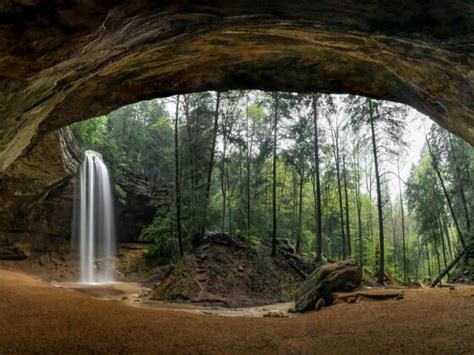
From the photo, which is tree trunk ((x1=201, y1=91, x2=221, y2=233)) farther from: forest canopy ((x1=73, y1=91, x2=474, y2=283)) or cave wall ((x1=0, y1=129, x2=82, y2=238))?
cave wall ((x1=0, y1=129, x2=82, y2=238))

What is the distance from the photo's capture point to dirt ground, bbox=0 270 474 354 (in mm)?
5141

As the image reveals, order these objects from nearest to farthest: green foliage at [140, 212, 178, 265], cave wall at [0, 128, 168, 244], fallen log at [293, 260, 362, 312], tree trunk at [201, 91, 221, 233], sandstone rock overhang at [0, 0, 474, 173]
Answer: sandstone rock overhang at [0, 0, 474, 173], fallen log at [293, 260, 362, 312], cave wall at [0, 128, 168, 244], tree trunk at [201, 91, 221, 233], green foliage at [140, 212, 178, 265]

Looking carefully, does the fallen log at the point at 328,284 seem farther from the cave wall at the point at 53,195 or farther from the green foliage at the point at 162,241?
the cave wall at the point at 53,195

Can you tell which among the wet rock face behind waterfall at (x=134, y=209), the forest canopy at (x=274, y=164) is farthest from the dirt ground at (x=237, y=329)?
the wet rock face behind waterfall at (x=134, y=209)

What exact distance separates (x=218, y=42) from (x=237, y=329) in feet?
19.4

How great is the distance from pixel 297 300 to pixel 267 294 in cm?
452

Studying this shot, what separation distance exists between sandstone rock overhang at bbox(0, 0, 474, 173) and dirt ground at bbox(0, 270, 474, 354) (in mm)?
3529

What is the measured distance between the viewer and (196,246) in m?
17.1

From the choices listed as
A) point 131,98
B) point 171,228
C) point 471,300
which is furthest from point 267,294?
point 131,98

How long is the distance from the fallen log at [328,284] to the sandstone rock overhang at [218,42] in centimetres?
539

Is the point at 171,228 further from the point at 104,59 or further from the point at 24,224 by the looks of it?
the point at 104,59

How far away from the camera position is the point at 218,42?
6793 millimetres

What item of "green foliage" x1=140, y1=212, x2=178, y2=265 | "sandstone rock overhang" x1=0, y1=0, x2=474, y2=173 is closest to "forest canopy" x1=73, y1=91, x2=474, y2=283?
"green foliage" x1=140, y1=212, x2=178, y2=265

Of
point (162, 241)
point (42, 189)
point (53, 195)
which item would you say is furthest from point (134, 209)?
point (42, 189)
